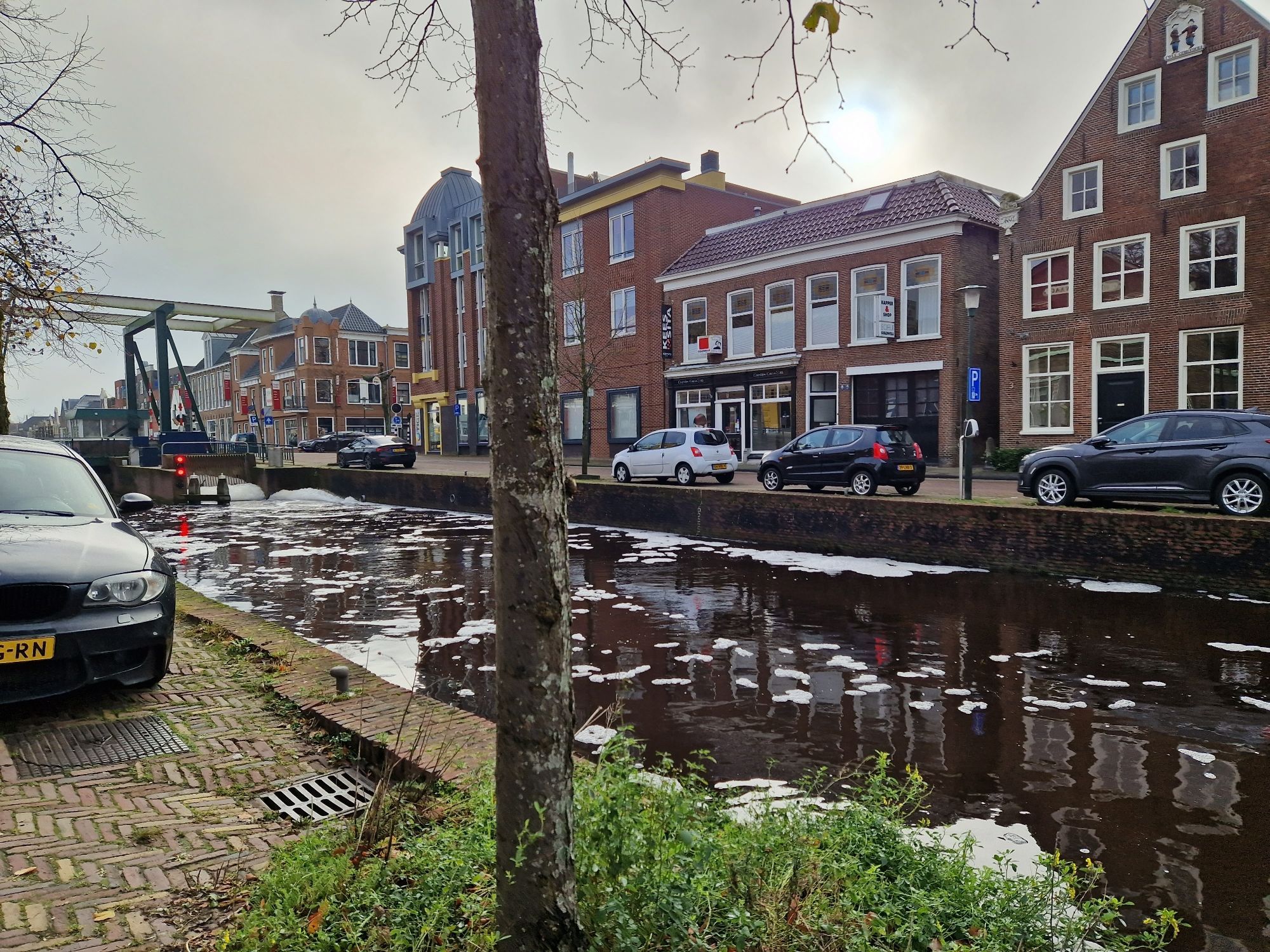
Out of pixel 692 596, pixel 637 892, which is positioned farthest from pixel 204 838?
pixel 692 596

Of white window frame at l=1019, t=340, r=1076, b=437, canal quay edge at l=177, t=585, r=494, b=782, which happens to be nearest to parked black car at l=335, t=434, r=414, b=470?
white window frame at l=1019, t=340, r=1076, b=437

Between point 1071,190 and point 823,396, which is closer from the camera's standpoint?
point 1071,190

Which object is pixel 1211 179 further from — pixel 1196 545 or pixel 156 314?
pixel 156 314

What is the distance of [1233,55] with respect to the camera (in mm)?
19875

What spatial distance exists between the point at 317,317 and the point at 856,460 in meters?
59.9

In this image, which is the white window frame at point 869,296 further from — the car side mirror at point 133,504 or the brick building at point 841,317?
the car side mirror at point 133,504

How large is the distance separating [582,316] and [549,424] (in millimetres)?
24060

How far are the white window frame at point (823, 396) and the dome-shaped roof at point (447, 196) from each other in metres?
24.7

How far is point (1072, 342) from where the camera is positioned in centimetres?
2253

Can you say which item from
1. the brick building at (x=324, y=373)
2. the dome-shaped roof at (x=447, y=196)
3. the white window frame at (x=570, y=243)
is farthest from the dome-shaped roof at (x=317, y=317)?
the white window frame at (x=570, y=243)

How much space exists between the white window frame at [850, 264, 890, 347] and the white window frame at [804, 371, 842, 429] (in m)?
1.26

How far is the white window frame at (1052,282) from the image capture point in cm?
2266

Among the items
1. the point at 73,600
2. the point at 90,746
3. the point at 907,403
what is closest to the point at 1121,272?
the point at 907,403

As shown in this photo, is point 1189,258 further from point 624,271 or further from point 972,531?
point 624,271
